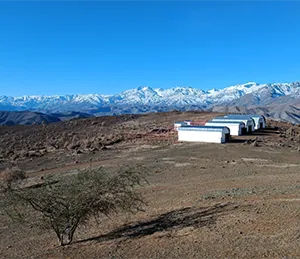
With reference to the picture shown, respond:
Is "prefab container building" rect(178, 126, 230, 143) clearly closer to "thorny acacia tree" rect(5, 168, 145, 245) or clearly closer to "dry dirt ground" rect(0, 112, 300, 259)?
"dry dirt ground" rect(0, 112, 300, 259)

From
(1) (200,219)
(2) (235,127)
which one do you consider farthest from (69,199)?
(2) (235,127)

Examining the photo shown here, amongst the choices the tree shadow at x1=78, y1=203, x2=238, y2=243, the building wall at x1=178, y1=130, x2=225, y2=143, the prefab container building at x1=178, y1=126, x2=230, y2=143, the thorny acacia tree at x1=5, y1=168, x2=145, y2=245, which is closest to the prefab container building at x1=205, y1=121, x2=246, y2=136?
the prefab container building at x1=178, y1=126, x2=230, y2=143

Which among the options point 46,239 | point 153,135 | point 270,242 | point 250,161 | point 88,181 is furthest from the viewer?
point 153,135

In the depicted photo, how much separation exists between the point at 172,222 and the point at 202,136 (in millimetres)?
31433

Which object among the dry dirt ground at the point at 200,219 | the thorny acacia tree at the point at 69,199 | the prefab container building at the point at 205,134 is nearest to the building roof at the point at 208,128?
the prefab container building at the point at 205,134

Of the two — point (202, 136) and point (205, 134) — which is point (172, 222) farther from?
point (202, 136)

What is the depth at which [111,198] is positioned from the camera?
570 inches

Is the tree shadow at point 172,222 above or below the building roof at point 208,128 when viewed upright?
below

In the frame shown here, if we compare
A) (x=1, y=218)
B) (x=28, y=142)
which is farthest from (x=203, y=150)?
(x=28, y=142)

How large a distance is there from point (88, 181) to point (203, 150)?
25.6 metres

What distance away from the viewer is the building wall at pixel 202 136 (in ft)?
142

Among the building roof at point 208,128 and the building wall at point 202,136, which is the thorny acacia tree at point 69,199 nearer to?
the building wall at point 202,136

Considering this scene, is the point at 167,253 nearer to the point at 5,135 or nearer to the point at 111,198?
the point at 111,198

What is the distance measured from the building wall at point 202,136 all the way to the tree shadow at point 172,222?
28.4 metres
